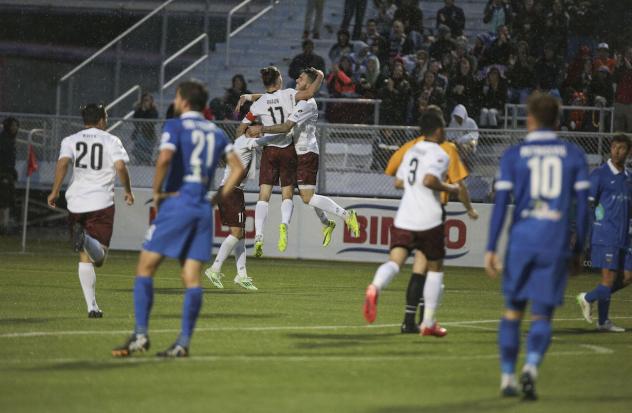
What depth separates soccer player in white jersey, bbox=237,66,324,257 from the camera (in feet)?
58.4

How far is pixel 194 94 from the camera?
33.0ft

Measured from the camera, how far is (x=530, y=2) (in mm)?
27484

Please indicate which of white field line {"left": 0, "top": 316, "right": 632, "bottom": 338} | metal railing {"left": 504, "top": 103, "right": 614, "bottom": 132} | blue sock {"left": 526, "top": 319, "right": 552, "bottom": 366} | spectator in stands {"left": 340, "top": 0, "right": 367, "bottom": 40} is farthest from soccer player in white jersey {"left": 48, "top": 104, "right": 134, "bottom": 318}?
spectator in stands {"left": 340, "top": 0, "right": 367, "bottom": 40}

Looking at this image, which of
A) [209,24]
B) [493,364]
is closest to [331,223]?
[493,364]

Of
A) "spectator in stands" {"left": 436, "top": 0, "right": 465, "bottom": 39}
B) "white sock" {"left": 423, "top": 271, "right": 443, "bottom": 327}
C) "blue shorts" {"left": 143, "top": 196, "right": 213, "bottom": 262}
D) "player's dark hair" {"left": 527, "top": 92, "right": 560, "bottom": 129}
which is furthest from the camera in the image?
"spectator in stands" {"left": 436, "top": 0, "right": 465, "bottom": 39}

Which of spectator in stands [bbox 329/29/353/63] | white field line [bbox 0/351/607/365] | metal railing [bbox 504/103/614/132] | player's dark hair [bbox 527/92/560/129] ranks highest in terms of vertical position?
spectator in stands [bbox 329/29/353/63]

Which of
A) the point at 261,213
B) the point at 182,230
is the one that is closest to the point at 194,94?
the point at 182,230

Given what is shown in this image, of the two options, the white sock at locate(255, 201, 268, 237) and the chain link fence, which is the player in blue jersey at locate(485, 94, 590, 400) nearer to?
the white sock at locate(255, 201, 268, 237)

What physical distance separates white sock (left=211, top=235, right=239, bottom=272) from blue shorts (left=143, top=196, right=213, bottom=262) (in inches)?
278

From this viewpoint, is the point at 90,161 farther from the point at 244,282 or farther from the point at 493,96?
the point at 493,96

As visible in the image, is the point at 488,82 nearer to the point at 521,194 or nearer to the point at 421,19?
the point at 421,19

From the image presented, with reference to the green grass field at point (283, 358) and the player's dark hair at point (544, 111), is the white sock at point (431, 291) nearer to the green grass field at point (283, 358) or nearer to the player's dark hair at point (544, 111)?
the green grass field at point (283, 358)

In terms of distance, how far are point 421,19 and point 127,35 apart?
260 inches

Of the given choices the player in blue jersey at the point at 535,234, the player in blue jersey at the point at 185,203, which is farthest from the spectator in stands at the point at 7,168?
the player in blue jersey at the point at 535,234
